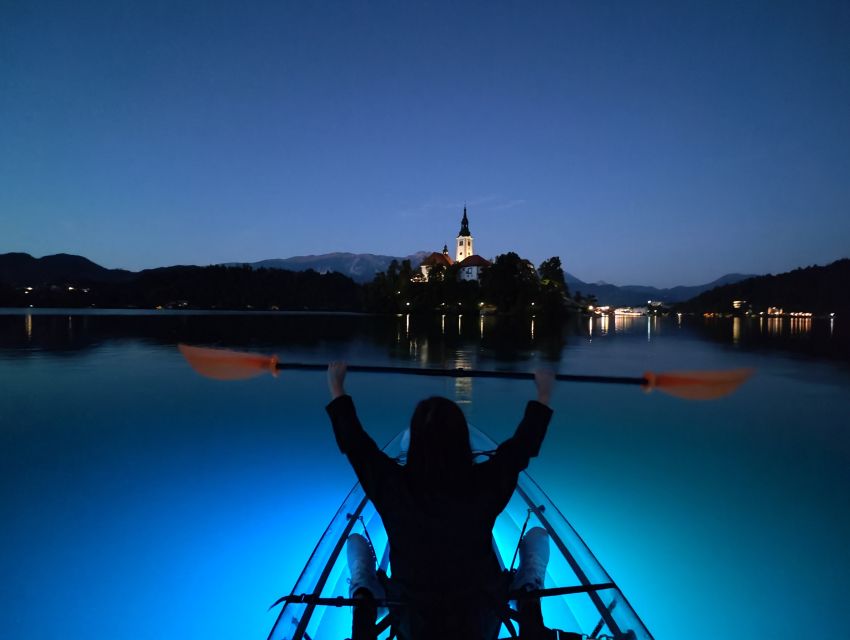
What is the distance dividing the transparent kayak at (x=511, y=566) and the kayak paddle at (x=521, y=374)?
2.78 feet

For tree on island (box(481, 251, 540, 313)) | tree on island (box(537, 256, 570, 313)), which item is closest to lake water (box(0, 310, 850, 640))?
tree on island (box(481, 251, 540, 313))

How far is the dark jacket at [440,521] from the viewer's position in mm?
1372

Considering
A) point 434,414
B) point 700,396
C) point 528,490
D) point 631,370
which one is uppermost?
point 434,414

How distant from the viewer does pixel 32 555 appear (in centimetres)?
386

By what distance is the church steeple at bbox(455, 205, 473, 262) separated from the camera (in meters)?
92.7

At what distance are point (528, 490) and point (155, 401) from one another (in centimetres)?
899

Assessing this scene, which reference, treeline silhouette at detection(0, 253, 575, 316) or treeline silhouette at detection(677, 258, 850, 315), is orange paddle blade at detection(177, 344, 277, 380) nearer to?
treeline silhouette at detection(0, 253, 575, 316)

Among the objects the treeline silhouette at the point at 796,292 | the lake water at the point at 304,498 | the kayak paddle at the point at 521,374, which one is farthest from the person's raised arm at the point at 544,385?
the treeline silhouette at the point at 796,292

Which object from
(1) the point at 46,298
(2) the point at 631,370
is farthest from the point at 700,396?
(1) the point at 46,298

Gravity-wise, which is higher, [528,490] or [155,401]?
[528,490]

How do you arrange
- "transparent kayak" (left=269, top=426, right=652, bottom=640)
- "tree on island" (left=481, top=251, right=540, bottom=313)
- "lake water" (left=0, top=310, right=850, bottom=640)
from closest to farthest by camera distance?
"transparent kayak" (left=269, top=426, right=652, bottom=640), "lake water" (left=0, top=310, right=850, bottom=640), "tree on island" (left=481, top=251, right=540, bottom=313)

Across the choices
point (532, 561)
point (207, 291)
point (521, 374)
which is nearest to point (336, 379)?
point (532, 561)

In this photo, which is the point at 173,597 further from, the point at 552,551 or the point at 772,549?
the point at 772,549

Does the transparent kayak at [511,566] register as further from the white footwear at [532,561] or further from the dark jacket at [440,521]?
the dark jacket at [440,521]
